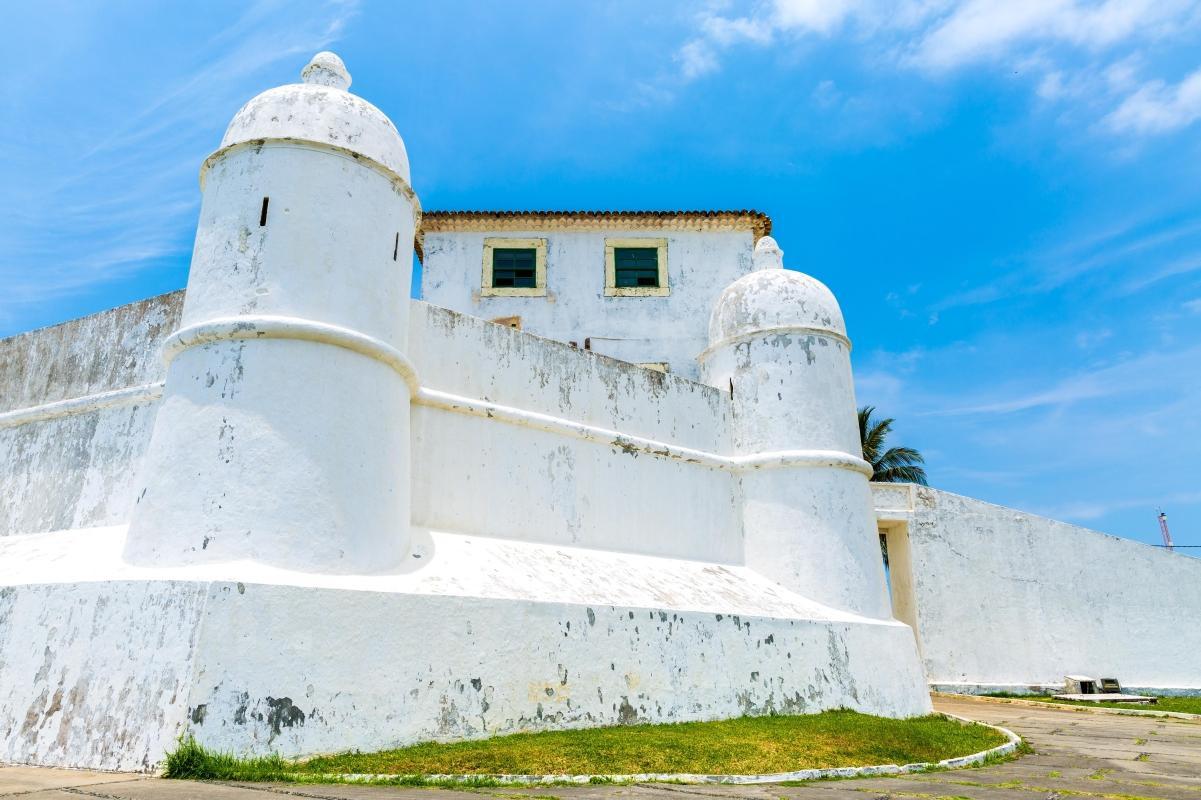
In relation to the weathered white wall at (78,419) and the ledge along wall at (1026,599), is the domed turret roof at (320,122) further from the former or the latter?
the ledge along wall at (1026,599)

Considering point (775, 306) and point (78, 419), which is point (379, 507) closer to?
point (78, 419)

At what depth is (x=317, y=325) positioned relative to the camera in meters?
6.69

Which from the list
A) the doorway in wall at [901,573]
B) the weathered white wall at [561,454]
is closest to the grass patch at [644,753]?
the weathered white wall at [561,454]

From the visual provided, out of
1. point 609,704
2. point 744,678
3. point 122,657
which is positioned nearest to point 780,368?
point 744,678

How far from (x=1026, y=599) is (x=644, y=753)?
11988mm

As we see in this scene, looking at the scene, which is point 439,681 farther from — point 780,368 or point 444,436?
point 780,368

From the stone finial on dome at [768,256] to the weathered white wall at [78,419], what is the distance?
27.0 feet

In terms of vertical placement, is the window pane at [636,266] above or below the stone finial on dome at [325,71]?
above

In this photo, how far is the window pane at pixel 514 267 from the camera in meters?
16.3

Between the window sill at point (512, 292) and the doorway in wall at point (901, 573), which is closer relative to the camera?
the doorway in wall at point (901, 573)

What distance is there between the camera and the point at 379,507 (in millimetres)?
6797

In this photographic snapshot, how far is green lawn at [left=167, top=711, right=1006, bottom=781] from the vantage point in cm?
507

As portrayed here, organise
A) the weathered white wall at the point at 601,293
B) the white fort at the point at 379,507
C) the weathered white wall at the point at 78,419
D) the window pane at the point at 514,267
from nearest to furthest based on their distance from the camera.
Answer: the white fort at the point at 379,507, the weathered white wall at the point at 78,419, the weathered white wall at the point at 601,293, the window pane at the point at 514,267

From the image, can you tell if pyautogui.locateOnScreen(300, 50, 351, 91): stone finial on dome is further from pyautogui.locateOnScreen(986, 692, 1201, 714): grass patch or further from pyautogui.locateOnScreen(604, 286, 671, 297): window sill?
pyautogui.locateOnScreen(986, 692, 1201, 714): grass patch
